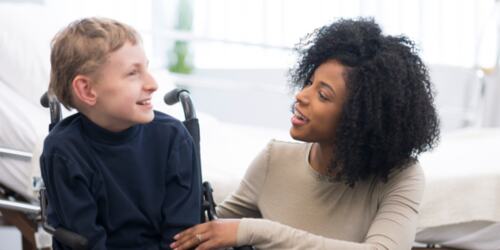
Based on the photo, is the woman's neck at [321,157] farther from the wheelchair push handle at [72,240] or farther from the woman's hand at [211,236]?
the wheelchair push handle at [72,240]

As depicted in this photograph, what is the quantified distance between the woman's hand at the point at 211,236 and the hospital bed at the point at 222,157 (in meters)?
0.55

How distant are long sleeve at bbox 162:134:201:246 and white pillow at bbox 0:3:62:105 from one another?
1.07 metres

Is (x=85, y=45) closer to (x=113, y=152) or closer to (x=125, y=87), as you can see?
(x=125, y=87)

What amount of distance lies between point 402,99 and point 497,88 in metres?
1.86

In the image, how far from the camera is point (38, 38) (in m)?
2.65

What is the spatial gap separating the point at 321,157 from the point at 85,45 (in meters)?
0.55

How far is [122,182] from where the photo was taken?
159cm

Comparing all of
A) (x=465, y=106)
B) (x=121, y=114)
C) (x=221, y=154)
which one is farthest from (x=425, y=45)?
(x=121, y=114)

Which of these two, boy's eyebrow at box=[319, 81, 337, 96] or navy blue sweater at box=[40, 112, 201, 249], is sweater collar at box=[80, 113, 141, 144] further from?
boy's eyebrow at box=[319, 81, 337, 96]

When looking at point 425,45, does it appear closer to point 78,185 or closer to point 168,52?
point 168,52

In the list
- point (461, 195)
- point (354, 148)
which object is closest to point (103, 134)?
point (354, 148)

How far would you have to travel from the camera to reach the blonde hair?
1.50m

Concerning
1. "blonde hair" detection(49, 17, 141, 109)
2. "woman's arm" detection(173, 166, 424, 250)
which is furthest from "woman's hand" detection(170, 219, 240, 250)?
"blonde hair" detection(49, 17, 141, 109)

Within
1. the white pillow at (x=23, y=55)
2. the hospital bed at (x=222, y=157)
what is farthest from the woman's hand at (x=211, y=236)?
the white pillow at (x=23, y=55)
